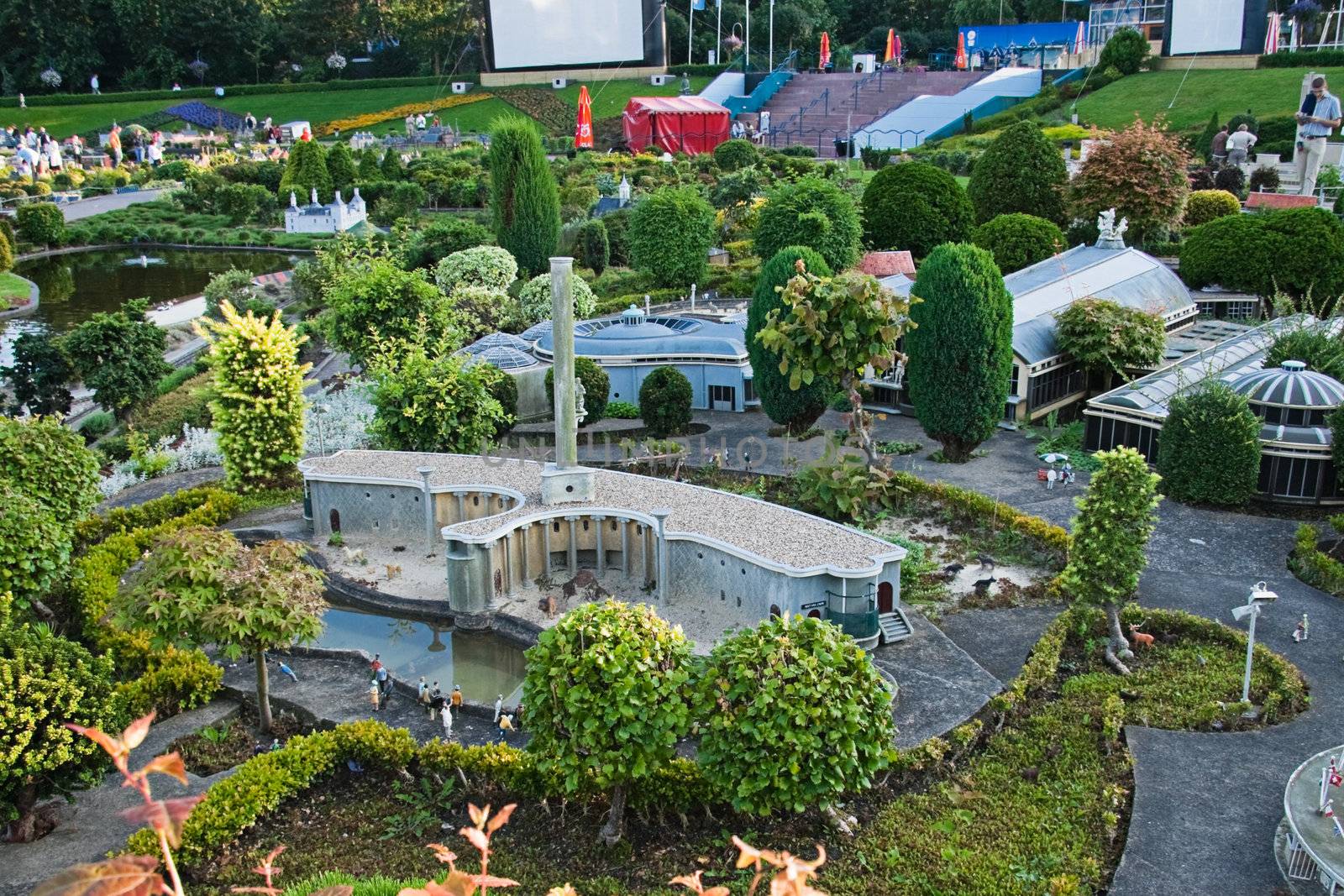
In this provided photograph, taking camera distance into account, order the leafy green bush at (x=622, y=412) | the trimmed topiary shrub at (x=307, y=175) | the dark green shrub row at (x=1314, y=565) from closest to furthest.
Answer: the dark green shrub row at (x=1314, y=565) < the leafy green bush at (x=622, y=412) < the trimmed topiary shrub at (x=307, y=175)

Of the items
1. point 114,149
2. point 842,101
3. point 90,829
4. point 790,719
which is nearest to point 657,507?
point 790,719

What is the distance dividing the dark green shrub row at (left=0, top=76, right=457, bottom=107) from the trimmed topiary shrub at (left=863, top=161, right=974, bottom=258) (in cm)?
6082

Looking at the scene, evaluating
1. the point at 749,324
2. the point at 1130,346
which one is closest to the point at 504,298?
the point at 749,324

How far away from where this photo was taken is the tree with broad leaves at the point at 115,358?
3309cm

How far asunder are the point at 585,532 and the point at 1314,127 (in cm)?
4077

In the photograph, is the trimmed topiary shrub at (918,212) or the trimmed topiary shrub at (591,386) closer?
the trimmed topiary shrub at (591,386)

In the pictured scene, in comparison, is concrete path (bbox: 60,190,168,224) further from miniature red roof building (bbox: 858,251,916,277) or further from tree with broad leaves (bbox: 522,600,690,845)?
tree with broad leaves (bbox: 522,600,690,845)

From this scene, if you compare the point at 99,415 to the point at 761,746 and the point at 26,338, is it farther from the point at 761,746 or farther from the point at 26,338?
the point at 761,746

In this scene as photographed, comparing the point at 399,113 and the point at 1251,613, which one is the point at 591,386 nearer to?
the point at 1251,613

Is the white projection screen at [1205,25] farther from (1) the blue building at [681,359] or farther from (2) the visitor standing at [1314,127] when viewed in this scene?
(1) the blue building at [681,359]

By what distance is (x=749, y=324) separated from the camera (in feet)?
102

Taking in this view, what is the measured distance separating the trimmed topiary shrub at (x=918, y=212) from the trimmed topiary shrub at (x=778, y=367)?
46.5ft

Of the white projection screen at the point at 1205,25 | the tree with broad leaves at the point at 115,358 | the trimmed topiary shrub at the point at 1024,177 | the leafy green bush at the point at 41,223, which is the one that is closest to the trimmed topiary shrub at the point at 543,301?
the trimmed topiary shrub at the point at 1024,177

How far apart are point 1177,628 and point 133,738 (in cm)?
1921
